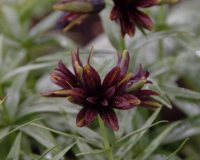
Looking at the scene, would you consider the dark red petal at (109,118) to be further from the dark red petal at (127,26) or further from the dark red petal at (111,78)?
the dark red petal at (127,26)

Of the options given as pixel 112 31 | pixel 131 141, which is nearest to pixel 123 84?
pixel 131 141

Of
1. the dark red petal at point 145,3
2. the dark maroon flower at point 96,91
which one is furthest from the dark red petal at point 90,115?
the dark red petal at point 145,3

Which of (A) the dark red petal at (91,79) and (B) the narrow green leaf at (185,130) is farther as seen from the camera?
(B) the narrow green leaf at (185,130)

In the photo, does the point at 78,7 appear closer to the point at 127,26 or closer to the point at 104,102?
the point at 127,26

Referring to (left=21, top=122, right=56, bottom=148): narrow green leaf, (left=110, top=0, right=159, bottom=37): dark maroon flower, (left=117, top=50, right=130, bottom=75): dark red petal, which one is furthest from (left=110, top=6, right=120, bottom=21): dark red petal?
(left=21, top=122, right=56, bottom=148): narrow green leaf

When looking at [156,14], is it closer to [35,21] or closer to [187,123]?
[187,123]

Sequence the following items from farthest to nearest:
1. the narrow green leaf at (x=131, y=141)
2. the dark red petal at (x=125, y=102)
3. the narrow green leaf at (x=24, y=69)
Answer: the narrow green leaf at (x=24, y=69), the narrow green leaf at (x=131, y=141), the dark red petal at (x=125, y=102)
